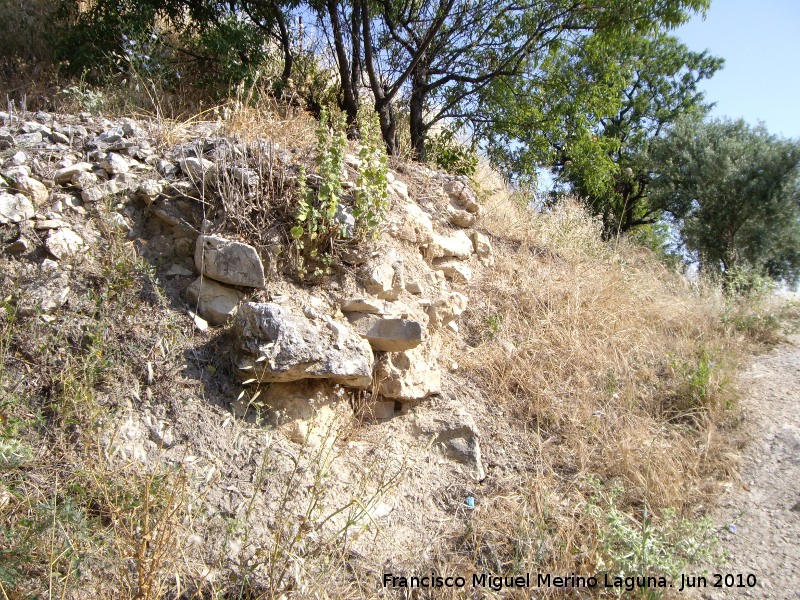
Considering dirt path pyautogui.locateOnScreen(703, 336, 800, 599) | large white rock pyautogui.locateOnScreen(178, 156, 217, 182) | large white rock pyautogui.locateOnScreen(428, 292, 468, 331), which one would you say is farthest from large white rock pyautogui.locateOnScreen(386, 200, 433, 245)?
dirt path pyautogui.locateOnScreen(703, 336, 800, 599)

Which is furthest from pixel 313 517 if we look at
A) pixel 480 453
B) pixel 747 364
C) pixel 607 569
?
pixel 747 364

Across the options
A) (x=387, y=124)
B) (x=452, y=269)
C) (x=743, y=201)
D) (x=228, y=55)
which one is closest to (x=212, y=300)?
(x=452, y=269)

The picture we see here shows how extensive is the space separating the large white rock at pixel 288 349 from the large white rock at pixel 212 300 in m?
0.23

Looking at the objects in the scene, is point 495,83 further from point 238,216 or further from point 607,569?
point 607,569

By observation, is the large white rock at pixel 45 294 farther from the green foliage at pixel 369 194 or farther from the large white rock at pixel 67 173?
the green foliage at pixel 369 194

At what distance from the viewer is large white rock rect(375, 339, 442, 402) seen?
3.74m

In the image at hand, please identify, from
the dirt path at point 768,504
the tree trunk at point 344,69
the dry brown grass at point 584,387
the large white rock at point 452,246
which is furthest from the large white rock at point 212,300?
the dirt path at point 768,504

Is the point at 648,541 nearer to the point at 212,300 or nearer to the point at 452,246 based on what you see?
the point at 212,300

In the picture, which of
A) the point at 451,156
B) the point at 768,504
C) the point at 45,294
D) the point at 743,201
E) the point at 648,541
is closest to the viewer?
the point at 648,541

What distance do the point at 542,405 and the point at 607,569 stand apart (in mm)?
1351

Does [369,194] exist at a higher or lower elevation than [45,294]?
higher

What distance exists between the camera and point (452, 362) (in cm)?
439

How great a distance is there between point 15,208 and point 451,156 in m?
4.30

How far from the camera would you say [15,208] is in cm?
340
